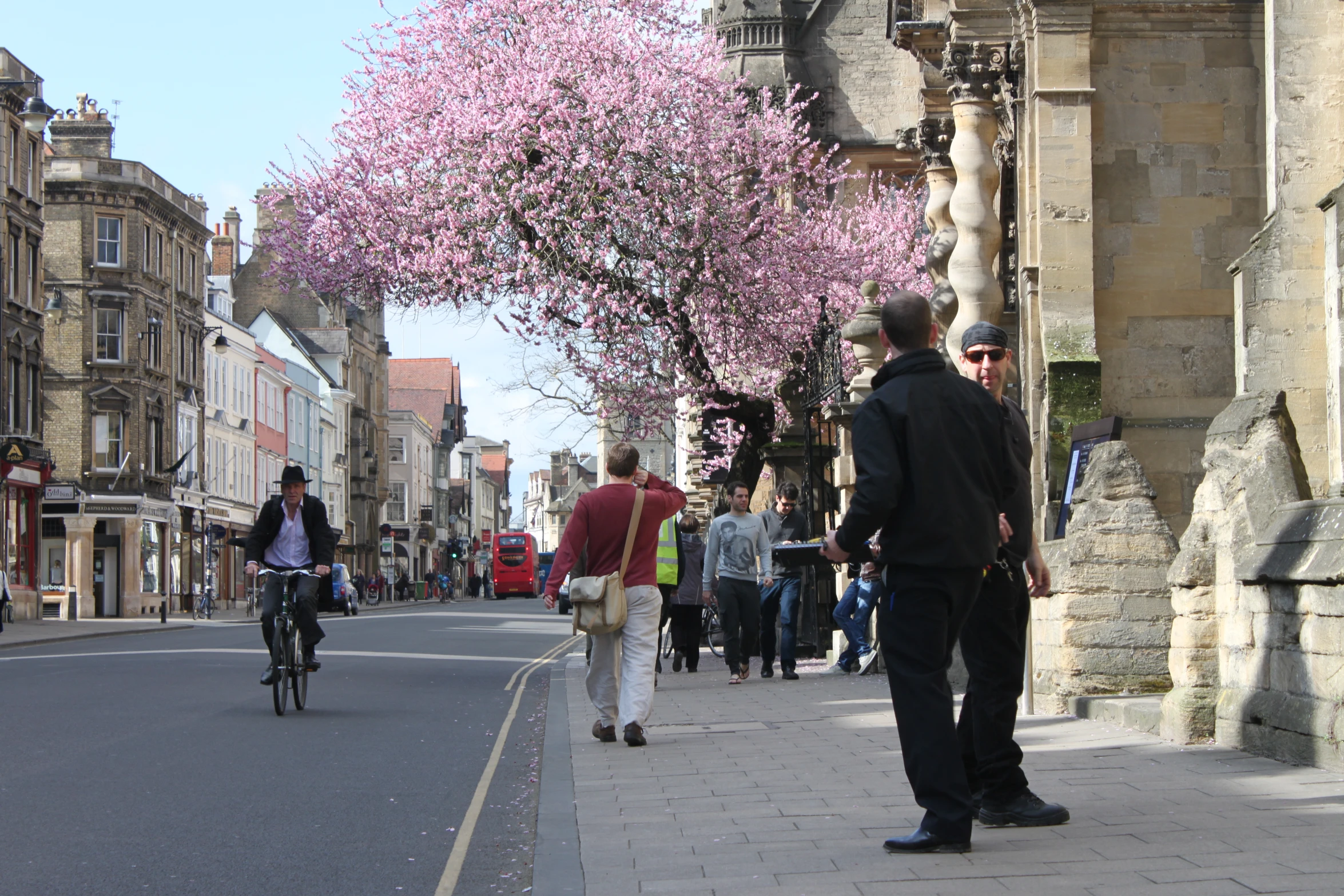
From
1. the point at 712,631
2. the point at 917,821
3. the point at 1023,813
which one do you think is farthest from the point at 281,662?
the point at 712,631

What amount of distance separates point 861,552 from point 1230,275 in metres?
9.89

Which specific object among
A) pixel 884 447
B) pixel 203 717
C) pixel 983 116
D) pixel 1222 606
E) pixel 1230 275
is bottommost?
pixel 203 717

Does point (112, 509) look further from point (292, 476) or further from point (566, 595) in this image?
point (292, 476)

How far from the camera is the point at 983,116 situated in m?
15.9

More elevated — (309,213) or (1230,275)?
(309,213)

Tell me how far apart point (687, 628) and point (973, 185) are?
5.83 m

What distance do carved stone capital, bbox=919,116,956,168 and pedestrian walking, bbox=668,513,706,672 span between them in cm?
486

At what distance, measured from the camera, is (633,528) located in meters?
10.6

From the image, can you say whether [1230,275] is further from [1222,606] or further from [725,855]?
[725,855]

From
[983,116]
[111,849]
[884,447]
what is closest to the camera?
[884,447]

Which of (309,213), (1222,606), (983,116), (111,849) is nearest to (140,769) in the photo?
(111,849)

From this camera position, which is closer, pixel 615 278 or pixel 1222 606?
pixel 1222 606

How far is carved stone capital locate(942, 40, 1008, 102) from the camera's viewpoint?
51.1ft

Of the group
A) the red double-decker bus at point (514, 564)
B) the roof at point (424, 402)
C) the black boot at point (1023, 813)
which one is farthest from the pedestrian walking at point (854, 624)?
the roof at point (424, 402)
